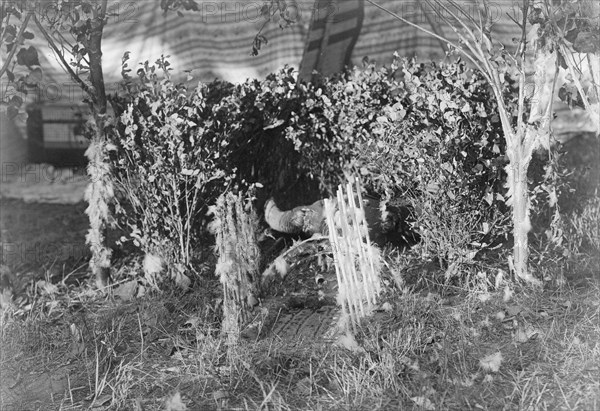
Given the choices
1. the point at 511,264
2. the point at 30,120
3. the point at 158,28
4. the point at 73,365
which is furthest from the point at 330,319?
the point at 30,120

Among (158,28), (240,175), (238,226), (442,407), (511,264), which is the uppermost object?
(158,28)

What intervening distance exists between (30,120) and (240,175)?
3655 millimetres

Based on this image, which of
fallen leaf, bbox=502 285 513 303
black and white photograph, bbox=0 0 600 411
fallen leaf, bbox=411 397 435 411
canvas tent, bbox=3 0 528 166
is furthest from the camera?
canvas tent, bbox=3 0 528 166

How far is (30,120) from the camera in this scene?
26.8ft

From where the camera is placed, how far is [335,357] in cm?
375

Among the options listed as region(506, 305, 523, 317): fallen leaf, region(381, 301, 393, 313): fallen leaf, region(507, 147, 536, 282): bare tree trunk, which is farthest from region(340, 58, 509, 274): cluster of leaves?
region(381, 301, 393, 313): fallen leaf

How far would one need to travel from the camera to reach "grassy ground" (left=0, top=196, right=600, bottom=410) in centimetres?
349

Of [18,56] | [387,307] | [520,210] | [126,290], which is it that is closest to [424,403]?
[387,307]

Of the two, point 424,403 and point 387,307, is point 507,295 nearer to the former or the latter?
point 387,307

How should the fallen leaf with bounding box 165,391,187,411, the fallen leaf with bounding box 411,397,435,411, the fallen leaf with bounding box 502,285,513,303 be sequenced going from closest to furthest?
the fallen leaf with bounding box 411,397,435,411, the fallen leaf with bounding box 165,391,187,411, the fallen leaf with bounding box 502,285,513,303

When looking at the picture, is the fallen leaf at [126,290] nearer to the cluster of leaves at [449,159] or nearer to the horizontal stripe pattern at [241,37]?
the cluster of leaves at [449,159]

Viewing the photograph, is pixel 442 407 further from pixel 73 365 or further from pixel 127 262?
pixel 127 262

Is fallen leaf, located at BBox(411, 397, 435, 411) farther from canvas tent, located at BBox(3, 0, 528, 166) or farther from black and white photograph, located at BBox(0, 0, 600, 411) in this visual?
canvas tent, located at BBox(3, 0, 528, 166)

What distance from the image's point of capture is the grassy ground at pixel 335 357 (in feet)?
11.5
